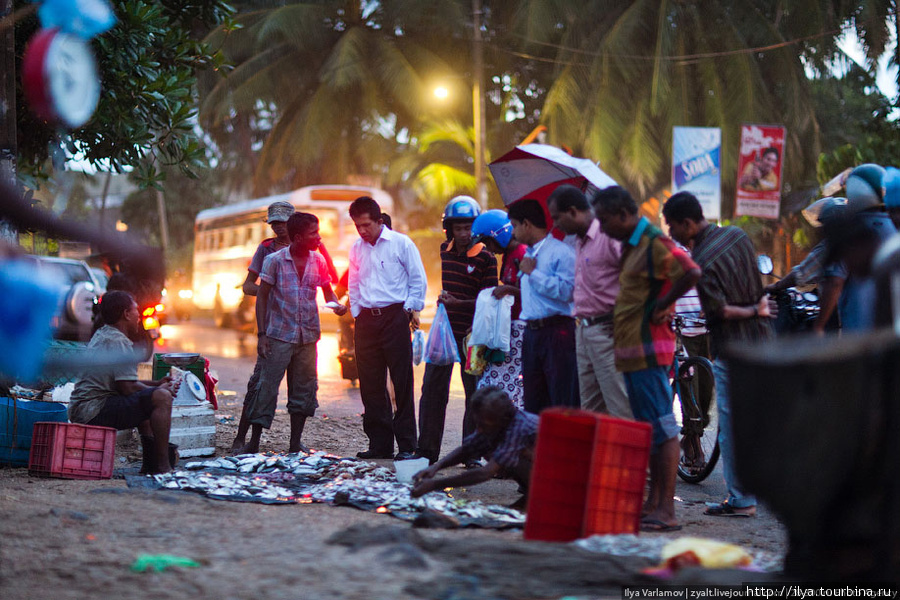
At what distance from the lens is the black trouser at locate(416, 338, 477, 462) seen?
7461 millimetres

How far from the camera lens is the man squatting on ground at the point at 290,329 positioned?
25.3 feet

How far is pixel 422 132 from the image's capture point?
29234 mm

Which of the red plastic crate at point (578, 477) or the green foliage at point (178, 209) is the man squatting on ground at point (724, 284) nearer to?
the red plastic crate at point (578, 477)

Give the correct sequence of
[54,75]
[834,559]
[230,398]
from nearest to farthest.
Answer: [834,559]
[54,75]
[230,398]

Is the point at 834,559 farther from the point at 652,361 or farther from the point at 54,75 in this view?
the point at 54,75

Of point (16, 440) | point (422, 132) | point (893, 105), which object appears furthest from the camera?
point (422, 132)

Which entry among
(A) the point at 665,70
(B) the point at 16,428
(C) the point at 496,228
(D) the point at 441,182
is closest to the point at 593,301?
(C) the point at 496,228

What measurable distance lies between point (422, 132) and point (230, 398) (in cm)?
1864

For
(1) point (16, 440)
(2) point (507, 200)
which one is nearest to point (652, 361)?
(2) point (507, 200)

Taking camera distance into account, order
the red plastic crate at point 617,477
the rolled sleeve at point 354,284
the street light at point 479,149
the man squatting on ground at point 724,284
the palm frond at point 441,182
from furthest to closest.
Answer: the palm frond at point 441,182, the street light at point 479,149, the rolled sleeve at point 354,284, the man squatting on ground at point 724,284, the red plastic crate at point 617,477

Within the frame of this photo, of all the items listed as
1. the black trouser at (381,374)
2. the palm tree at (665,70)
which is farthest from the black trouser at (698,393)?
the palm tree at (665,70)

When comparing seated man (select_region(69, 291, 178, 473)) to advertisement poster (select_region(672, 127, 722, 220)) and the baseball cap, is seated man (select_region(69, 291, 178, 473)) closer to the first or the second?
the baseball cap

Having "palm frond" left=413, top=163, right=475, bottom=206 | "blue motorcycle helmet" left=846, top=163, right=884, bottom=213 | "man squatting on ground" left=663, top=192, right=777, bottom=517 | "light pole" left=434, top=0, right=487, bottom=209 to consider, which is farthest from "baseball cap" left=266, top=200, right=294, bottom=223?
"palm frond" left=413, top=163, right=475, bottom=206

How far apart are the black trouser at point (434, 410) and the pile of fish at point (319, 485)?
532mm
